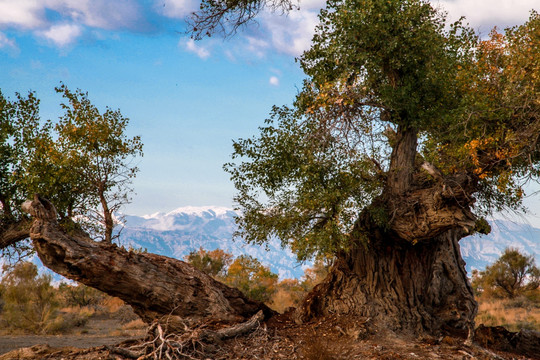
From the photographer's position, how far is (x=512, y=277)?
3434cm

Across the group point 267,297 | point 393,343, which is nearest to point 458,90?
point 393,343

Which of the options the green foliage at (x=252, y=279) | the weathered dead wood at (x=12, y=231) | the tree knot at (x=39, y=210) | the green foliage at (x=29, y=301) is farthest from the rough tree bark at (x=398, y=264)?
the green foliage at (x=29, y=301)

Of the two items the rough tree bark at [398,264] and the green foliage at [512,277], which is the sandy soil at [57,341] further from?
the green foliage at [512,277]

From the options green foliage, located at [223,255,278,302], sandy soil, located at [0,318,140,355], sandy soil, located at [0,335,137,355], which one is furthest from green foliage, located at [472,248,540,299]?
sandy soil, located at [0,335,137,355]

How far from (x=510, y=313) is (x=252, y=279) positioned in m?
15.8

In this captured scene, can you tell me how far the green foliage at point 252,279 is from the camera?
79.7 feet

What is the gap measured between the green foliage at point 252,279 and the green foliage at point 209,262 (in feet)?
12.4

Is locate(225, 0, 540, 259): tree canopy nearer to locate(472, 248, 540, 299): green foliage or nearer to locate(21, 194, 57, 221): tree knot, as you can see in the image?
locate(21, 194, 57, 221): tree knot

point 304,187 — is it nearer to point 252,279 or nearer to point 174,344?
point 174,344

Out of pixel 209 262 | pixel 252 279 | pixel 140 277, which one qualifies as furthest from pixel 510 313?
pixel 140 277

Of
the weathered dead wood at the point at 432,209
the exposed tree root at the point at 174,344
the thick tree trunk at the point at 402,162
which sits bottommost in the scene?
the exposed tree root at the point at 174,344

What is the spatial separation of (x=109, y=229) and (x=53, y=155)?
2.84m

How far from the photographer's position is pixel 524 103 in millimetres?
→ 10711

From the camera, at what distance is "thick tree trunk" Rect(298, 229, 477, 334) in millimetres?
12258
